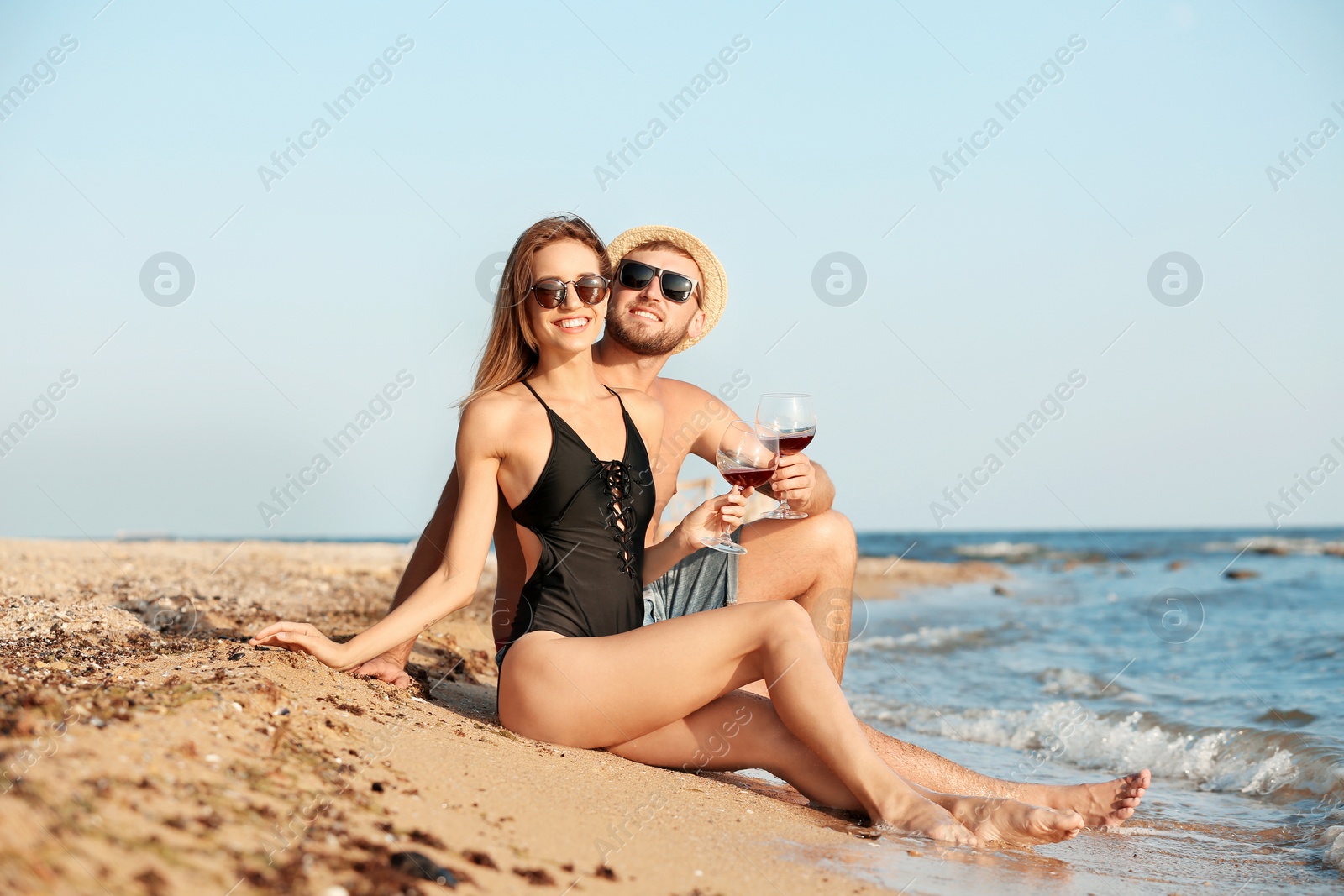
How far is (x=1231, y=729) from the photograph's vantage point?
241 inches

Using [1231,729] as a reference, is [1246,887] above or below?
below

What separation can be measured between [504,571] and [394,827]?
1.83 m

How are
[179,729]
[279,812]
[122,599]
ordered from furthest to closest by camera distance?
[122,599], [179,729], [279,812]

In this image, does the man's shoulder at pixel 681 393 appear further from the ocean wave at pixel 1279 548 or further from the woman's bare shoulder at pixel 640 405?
the ocean wave at pixel 1279 548

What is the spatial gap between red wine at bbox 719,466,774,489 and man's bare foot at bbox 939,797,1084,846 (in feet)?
4.21

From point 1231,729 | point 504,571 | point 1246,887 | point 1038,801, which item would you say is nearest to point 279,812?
point 504,571

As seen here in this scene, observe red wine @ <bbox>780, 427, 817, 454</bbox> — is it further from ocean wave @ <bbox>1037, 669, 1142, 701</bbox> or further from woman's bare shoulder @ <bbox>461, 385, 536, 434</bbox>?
ocean wave @ <bbox>1037, 669, 1142, 701</bbox>

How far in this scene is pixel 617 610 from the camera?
144 inches

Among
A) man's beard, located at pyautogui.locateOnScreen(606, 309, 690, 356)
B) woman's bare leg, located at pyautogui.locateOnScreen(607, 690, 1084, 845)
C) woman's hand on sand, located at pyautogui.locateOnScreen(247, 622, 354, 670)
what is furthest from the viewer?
man's beard, located at pyautogui.locateOnScreen(606, 309, 690, 356)

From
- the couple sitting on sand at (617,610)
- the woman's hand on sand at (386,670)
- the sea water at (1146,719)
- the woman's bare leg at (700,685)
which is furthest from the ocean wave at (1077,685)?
the woman's hand on sand at (386,670)

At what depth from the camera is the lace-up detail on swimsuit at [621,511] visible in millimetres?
3678

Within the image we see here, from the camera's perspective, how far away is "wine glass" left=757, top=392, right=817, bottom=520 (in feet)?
12.2

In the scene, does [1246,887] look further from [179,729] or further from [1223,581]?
[1223,581]

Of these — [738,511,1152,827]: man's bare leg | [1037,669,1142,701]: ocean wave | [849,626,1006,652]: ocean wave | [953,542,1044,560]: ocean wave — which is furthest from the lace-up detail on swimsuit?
[953,542,1044,560]: ocean wave
